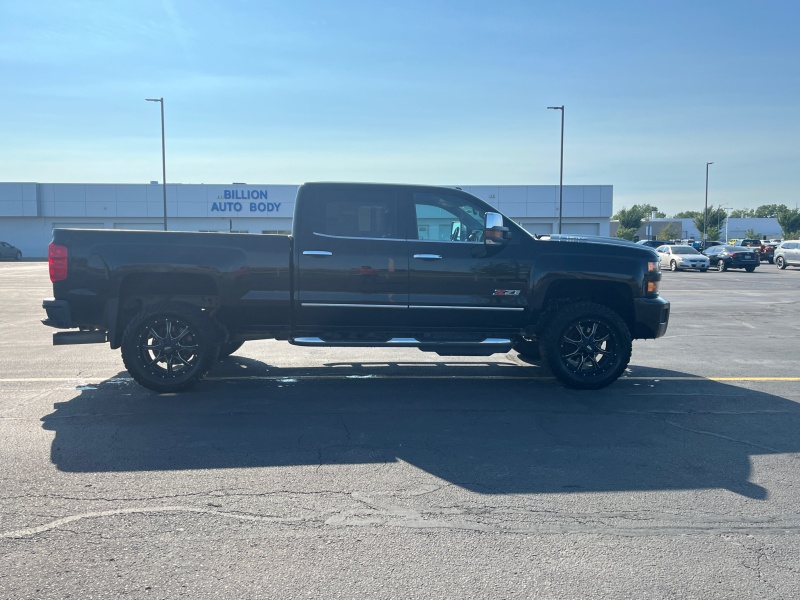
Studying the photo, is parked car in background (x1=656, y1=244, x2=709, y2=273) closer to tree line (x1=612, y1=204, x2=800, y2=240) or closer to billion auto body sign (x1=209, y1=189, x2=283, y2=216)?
billion auto body sign (x1=209, y1=189, x2=283, y2=216)

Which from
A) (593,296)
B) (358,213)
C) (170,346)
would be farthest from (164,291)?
(593,296)


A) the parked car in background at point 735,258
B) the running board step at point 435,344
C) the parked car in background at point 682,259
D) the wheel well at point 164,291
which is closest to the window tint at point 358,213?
the running board step at point 435,344

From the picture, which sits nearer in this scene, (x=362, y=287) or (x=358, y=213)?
(x=362, y=287)

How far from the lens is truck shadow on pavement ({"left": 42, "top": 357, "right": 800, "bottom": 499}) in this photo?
518cm

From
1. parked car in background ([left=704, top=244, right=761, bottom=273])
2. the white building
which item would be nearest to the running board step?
parked car in background ([left=704, top=244, right=761, bottom=273])

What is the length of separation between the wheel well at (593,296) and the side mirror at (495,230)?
0.80m

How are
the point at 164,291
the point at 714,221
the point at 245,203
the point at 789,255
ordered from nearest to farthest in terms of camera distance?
the point at 164,291 → the point at 789,255 → the point at 245,203 → the point at 714,221

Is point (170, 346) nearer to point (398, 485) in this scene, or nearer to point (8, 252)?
point (398, 485)

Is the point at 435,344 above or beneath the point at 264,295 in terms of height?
beneath

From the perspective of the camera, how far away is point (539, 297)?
7.74 meters

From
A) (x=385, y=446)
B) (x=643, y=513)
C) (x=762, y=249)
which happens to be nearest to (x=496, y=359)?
(x=385, y=446)

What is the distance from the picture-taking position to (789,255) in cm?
4000

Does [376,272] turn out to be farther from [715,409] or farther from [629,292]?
[715,409]

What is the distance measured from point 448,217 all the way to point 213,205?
46334 millimetres
